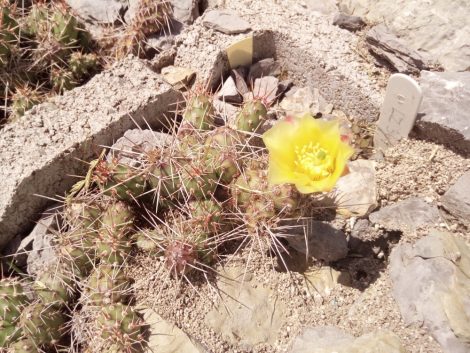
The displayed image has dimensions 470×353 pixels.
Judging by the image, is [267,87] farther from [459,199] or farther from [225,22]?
[459,199]

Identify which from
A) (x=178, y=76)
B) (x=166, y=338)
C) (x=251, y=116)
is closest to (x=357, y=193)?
(x=251, y=116)

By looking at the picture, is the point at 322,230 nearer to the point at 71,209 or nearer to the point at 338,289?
the point at 338,289

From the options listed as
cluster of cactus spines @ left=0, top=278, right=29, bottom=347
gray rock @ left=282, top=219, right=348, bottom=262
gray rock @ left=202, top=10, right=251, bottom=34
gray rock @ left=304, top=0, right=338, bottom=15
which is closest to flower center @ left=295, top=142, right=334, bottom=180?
gray rock @ left=282, top=219, right=348, bottom=262

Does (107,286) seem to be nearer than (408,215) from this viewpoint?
A: Yes

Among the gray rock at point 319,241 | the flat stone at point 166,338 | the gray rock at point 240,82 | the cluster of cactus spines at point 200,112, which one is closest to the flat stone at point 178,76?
the gray rock at point 240,82

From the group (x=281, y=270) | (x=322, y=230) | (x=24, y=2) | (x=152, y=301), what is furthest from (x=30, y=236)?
(x=24, y=2)

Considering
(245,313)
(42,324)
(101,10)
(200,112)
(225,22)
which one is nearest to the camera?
(42,324)
